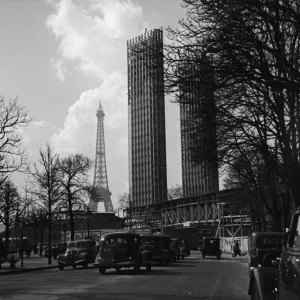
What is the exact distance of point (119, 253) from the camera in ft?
→ 92.3

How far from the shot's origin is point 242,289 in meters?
17.3

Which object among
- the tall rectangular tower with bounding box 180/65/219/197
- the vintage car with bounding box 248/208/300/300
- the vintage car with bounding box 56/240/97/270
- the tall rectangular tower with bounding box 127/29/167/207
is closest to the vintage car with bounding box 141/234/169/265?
the vintage car with bounding box 56/240/97/270

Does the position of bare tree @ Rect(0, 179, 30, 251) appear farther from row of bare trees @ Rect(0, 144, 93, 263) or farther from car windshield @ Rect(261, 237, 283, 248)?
car windshield @ Rect(261, 237, 283, 248)

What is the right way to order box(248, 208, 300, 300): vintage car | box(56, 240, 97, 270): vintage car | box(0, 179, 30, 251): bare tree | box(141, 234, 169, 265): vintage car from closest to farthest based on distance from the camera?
1. box(248, 208, 300, 300): vintage car
2. box(56, 240, 97, 270): vintage car
3. box(141, 234, 169, 265): vintage car
4. box(0, 179, 30, 251): bare tree

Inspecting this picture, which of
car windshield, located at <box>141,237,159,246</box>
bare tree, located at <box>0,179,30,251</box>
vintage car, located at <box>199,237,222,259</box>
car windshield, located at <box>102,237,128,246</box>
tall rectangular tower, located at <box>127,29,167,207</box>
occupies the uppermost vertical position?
tall rectangular tower, located at <box>127,29,167,207</box>

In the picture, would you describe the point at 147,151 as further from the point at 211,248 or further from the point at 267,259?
the point at 267,259

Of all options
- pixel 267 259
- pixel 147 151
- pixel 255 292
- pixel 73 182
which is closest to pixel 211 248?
pixel 73 182

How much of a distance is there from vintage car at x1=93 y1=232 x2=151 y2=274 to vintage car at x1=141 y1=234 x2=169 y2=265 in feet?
25.6

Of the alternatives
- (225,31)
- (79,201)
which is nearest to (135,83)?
(79,201)

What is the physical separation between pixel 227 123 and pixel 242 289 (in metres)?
6.23

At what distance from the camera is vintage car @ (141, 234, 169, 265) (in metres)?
37.0

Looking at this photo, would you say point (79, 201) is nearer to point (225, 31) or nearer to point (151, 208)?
point (225, 31)

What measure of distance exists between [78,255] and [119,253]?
1009cm

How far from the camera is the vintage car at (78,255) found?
3634 centimetres
